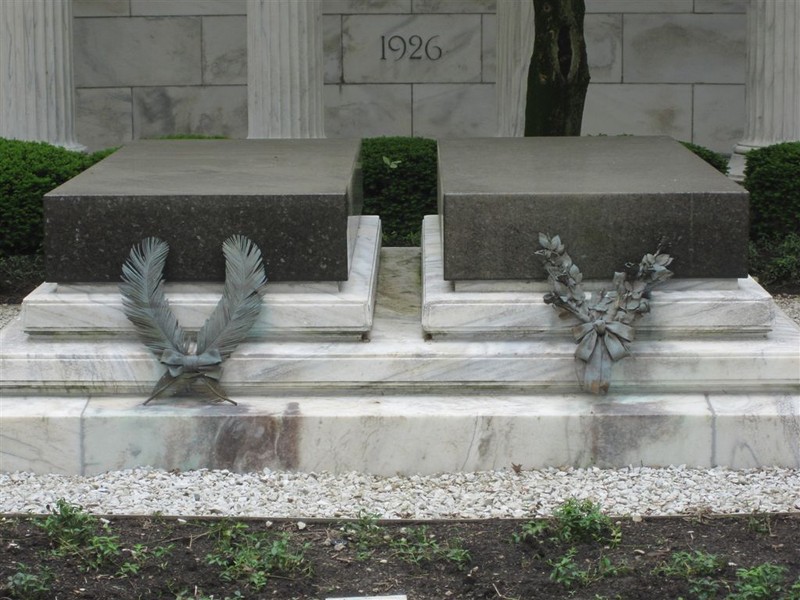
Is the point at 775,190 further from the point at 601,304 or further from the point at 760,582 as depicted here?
the point at 760,582

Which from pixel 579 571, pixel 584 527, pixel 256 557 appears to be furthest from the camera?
pixel 584 527

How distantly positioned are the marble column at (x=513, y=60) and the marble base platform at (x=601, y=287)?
714 cm

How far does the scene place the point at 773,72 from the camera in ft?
43.6

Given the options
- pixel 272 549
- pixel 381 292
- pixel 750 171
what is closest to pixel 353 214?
pixel 381 292

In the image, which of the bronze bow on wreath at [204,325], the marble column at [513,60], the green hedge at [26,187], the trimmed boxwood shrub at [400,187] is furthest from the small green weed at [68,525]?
the marble column at [513,60]

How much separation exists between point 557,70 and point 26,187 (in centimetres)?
429

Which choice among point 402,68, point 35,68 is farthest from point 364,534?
point 402,68

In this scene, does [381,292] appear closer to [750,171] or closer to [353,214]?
[353,214]

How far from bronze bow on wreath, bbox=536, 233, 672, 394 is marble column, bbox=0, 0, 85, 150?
25.7 ft

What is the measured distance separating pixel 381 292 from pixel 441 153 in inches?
50.1

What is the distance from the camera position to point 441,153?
8.73 meters

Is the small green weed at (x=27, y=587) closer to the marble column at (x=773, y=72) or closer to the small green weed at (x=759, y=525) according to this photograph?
the small green weed at (x=759, y=525)

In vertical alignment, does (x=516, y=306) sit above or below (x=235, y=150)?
below

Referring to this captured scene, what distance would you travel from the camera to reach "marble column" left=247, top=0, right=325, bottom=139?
508 inches
